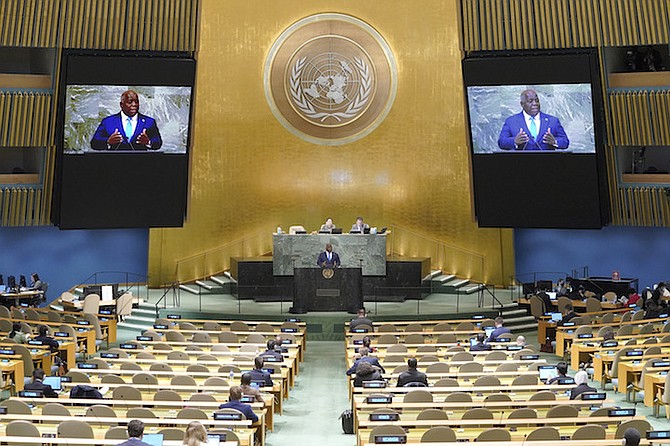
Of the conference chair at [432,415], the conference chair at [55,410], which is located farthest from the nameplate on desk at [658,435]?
the conference chair at [55,410]

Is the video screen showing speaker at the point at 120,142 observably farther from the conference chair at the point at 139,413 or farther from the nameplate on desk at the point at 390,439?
the nameplate on desk at the point at 390,439

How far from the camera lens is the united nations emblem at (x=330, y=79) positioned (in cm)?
2725

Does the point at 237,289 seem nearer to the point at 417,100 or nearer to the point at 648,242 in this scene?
the point at 417,100

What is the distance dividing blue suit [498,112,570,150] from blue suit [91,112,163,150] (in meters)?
7.44

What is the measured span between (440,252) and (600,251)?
4.60m

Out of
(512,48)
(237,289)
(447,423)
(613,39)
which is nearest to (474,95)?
(512,48)

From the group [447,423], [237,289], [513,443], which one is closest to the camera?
[513,443]

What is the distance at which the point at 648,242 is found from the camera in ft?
90.5

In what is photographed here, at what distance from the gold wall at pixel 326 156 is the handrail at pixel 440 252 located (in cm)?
5

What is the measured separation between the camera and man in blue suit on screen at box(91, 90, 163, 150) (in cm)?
2147

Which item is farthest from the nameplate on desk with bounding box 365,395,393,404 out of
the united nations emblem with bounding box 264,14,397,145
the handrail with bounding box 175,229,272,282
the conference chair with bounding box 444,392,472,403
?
the united nations emblem with bounding box 264,14,397,145

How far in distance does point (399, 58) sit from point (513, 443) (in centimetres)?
1876

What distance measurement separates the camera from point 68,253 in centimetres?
2822

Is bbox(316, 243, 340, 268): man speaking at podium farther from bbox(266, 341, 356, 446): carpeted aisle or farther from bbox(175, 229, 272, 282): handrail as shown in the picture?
bbox(175, 229, 272, 282): handrail
